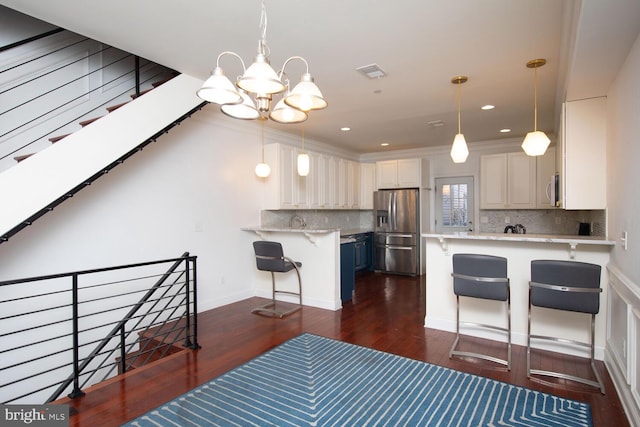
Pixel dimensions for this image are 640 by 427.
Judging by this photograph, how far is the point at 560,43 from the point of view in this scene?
2.75 m

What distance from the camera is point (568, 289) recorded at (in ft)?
8.61

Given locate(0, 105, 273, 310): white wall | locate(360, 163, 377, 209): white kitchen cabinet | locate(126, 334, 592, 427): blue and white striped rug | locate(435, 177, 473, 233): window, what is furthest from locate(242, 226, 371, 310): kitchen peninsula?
locate(435, 177, 473, 233): window

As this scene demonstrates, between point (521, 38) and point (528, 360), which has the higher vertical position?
point (521, 38)

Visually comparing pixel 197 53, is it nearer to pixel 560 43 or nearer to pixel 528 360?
pixel 560 43

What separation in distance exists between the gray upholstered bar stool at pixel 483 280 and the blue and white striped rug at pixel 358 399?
42cm

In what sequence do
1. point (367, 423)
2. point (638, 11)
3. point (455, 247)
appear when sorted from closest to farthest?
point (638, 11) → point (367, 423) → point (455, 247)

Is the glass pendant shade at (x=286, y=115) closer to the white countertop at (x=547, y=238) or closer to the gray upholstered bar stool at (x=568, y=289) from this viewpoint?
the white countertop at (x=547, y=238)

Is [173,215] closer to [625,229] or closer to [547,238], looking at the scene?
[547,238]

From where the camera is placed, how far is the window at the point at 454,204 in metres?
6.89

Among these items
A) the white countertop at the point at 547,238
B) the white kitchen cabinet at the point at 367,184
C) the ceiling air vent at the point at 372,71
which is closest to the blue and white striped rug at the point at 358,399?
the white countertop at the point at 547,238

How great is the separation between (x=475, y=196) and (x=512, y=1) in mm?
5065

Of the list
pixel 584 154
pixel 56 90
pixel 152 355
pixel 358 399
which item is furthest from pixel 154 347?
pixel 584 154

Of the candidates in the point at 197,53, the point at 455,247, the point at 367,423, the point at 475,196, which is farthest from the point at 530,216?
the point at 197,53

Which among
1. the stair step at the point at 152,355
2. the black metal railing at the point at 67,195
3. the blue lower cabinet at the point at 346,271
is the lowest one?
the stair step at the point at 152,355
